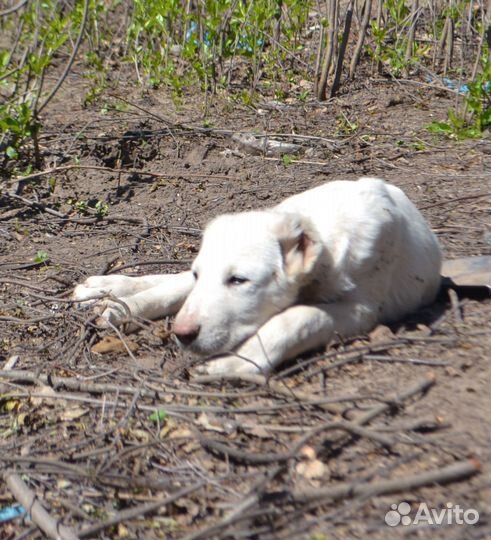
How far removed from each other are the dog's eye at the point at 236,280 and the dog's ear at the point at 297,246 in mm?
223

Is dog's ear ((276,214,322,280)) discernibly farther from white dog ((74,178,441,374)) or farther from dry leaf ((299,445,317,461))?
dry leaf ((299,445,317,461))

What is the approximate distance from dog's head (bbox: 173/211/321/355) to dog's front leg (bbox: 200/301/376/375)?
0.08 meters

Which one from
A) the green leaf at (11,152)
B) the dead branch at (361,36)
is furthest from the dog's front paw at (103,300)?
the dead branch at (361,36)

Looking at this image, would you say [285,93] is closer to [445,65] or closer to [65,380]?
[445,65]

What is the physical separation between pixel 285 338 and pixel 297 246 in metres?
0.46

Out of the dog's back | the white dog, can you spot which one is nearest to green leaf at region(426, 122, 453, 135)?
the dog's back

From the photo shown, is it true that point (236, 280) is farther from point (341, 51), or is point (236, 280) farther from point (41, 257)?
point (341, 51)

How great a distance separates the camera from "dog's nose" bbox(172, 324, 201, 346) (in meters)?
3.82

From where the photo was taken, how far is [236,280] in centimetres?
398

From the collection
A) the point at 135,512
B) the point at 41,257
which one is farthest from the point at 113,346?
the point at 41,257

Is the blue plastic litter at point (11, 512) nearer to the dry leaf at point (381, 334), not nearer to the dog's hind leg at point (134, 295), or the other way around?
the dog's hind leg at point (134, 295)

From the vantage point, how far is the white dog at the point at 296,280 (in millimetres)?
3885

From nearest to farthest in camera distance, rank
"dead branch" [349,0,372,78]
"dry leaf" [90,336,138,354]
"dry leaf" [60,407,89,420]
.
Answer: "dry leaf" [60,407,89,420] < "dry leaf" [90,336,138,354] < "dead branch" [349,0,372,78]

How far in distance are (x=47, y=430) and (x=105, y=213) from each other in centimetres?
314
